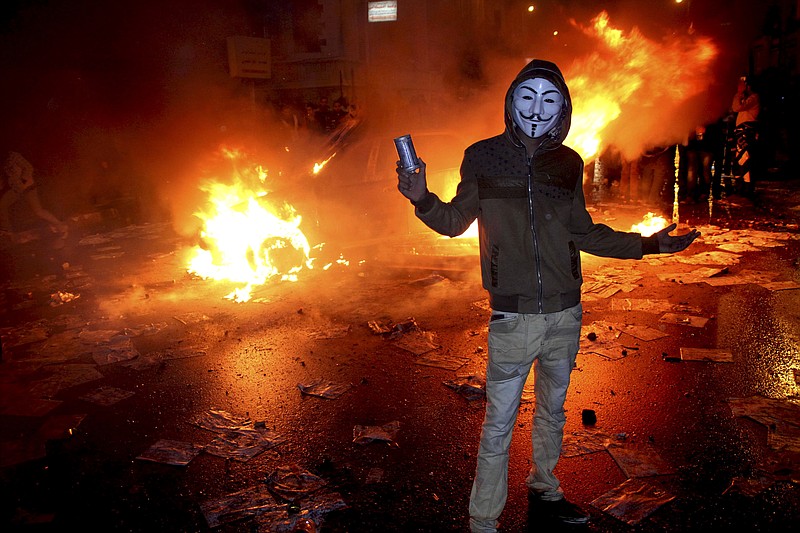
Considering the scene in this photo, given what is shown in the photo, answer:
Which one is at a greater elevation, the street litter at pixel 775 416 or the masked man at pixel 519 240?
the masked man at pixel 519 240

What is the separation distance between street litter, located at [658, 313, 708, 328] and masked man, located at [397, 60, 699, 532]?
146 inches

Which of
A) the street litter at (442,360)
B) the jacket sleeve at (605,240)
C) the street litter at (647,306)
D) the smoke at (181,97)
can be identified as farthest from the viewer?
the smoke at (181,97)

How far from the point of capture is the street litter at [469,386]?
4629 mm

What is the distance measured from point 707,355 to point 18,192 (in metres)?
14.1

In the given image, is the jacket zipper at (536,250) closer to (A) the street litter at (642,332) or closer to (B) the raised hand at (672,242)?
(B) the raised hand at (672,242)

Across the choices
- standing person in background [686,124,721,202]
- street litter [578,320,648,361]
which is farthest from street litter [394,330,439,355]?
standing person in background [686,124,721,202]

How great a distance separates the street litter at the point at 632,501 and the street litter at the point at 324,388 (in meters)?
2.34

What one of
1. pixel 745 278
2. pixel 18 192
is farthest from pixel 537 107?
pixel 18 192

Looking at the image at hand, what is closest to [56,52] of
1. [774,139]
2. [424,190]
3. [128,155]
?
[128,155]

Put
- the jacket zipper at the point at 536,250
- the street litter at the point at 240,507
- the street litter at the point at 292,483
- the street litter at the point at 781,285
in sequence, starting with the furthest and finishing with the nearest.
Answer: the street litter at the point at 781,285 → the street litter at the point at 292,483 → the street litter at the point at 240,507 → the jacket zipper at the point at 536,250

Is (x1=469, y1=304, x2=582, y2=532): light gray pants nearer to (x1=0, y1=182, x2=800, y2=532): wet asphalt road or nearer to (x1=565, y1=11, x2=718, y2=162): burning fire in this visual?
(x1=0, y1=182, x2=800, y2=532): wet asphalt road

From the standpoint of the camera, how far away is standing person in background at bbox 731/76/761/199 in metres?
13.5

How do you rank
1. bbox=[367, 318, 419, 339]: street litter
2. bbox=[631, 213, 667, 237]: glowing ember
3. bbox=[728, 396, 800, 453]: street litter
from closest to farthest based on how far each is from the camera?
bbox=[728, 396, 800, 453]: street litter → bbox=[367, 318, 419, 339]: street litter → bbox=[631, 213, 667, 237]: glowing ember

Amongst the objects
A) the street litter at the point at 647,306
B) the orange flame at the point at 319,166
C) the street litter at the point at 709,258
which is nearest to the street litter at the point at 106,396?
the orange flame at the point at 319,166
